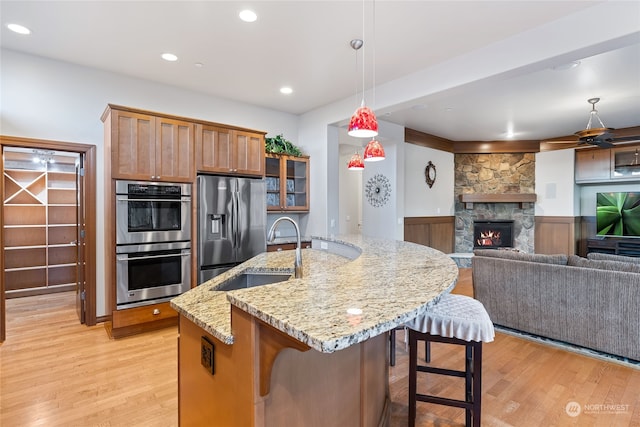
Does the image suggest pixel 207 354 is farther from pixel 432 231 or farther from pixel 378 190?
pixel 432 231

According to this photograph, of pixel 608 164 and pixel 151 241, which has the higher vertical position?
pixel 608 164

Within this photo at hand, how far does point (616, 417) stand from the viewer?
2049mm

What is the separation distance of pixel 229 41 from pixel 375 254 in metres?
2.41

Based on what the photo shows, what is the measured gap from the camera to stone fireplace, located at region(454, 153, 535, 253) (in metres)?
7.18

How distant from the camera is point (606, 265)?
9.49 ft

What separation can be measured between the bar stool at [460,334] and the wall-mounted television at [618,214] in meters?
6.46

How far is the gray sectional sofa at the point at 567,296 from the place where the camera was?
8.93ft

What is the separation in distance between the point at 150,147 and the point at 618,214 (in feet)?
26.8

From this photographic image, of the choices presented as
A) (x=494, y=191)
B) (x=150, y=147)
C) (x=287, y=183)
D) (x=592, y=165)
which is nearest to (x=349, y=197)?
(x=287, y=183)

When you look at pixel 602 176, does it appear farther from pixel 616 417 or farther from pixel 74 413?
pixel 74 413

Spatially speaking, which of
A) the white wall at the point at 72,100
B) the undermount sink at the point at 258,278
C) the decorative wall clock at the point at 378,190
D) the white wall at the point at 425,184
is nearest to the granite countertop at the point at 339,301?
the undermount sink at the point at 258,278

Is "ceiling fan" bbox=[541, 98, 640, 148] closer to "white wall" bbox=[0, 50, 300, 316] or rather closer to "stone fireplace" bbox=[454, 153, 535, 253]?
"stone fireplace" bbox=[454, 153, 535, 253]

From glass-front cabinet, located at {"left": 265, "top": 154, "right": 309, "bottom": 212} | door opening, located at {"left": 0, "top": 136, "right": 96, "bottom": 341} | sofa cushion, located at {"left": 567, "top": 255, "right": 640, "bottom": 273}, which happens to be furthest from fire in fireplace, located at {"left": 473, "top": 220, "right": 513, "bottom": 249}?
door opening, located at {"left": 0, "top": 136, "right": 96, "bottom": 341}

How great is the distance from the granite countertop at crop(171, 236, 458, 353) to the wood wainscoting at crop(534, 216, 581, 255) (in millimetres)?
6535
